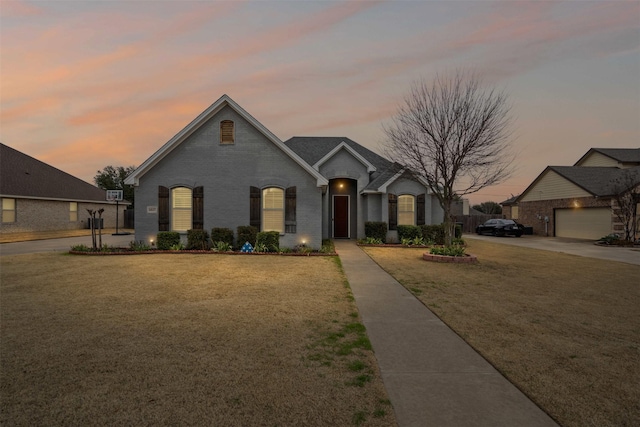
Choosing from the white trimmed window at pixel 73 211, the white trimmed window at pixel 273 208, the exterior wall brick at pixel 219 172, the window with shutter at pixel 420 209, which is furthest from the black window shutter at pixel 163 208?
the white trimmed window at pixel 73 211

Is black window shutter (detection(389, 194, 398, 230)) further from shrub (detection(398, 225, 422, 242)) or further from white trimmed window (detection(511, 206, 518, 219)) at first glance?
white trimmed window (detection(511, 206, 518, 219))

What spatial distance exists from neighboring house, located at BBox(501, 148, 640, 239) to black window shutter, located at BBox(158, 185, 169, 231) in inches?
1114

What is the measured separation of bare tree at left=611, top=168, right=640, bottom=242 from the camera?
20375 millimetres

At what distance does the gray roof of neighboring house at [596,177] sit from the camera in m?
23.3

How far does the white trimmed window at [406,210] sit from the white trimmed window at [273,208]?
760 centimetres

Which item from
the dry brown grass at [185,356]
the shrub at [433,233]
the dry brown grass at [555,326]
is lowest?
the dry brown grass at [555,326]

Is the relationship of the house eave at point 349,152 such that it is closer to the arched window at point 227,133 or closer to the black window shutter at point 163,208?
the arched window at point 227,133

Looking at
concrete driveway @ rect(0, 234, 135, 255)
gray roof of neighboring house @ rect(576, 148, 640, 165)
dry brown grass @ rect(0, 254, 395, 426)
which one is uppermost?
gray roof of neighboring house @ rect(576, 148, 640, 165)

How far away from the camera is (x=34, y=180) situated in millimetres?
26859

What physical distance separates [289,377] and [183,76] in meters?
16.9

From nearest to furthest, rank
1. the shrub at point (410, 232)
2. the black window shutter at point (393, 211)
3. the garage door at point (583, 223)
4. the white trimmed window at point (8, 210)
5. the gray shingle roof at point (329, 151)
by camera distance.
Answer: the shrub at point (410, 232) → the black window shutter at point (393, 211) → the gray shingle roof at point (329, 151) → the garage door at point (583, 223) → the white trimmed window at point (8, 210)

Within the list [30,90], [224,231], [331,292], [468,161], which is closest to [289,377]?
[331,292]

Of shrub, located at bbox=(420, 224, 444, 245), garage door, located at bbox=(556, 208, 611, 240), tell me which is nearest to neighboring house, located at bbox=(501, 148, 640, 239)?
garage door, located at bbox=(556, 208, 611, 240)

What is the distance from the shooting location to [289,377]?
11.1ft
